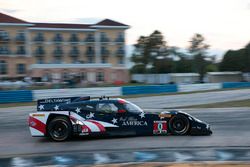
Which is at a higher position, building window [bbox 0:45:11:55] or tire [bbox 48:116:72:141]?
building window [bbox 0:45:11:55]

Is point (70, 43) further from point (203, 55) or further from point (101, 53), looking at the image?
point (203, 55)

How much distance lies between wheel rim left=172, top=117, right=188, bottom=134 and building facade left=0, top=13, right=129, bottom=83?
55.8 metres

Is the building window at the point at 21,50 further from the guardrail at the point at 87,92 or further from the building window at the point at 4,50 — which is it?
the guardrail at the point at 87,92

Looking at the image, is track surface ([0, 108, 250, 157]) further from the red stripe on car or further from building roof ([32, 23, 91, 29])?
building roof ([32, 23, 91, 29])

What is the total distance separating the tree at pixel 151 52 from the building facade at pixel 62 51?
1450 cm

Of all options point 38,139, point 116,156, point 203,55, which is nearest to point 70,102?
point 38,139

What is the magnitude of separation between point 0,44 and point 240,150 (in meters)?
66.7

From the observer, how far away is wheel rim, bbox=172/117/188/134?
10406 mm

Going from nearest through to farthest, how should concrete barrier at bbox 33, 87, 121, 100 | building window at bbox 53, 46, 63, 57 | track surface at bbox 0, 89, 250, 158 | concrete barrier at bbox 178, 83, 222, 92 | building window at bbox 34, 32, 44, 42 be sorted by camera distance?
track surface at bbox 0, 89, 250, 158, concrete barrier at bbox 33, 87, 121, 100, concrete barrier at bbox 178, 83, 222, 92, building window at bbox 34, 32, 44, 42, building window at bbox 53, 46, 63, 57

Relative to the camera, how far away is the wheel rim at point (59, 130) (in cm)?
1038

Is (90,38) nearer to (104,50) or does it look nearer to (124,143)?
(104,50)

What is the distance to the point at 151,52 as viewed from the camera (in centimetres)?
9331

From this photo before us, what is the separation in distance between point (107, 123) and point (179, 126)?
1.82 m

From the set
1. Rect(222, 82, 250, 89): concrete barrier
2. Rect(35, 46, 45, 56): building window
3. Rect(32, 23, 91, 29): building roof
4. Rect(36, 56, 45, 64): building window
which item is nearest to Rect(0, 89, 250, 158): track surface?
Rect(222, 82, 250, 89): concrete barrier
